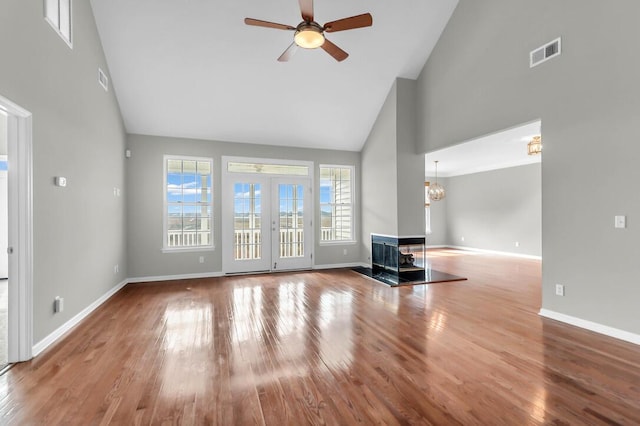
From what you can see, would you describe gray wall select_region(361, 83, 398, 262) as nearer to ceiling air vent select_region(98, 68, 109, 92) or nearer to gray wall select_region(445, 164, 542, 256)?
ceiling air vent select_region(98, 68, 109, 92)

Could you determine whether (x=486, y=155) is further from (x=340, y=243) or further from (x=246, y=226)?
(x=246, y=226)

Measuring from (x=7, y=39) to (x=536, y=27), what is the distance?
5428 mm

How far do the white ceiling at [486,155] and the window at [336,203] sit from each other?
2.08 metres

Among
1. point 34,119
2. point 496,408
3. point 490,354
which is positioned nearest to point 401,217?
point 490,354

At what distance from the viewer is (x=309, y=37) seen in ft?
10.7

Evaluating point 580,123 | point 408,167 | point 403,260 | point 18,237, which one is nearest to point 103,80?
point 18,237

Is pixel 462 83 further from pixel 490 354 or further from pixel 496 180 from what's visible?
pixel 496 180

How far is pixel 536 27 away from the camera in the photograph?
12.2 ft

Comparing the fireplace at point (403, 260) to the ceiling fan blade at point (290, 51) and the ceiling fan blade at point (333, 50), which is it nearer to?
the ceiling fan blade at point (333, 50)

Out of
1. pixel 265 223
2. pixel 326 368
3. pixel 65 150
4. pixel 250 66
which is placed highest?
pixel 250 66

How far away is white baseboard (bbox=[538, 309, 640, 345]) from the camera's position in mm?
2926

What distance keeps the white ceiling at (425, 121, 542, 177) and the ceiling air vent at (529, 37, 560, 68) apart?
130 centimetres

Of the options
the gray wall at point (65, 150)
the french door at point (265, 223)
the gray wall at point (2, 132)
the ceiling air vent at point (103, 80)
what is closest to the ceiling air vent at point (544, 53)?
the french door at point (265, 223)

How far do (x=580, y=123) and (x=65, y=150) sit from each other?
568 cm
